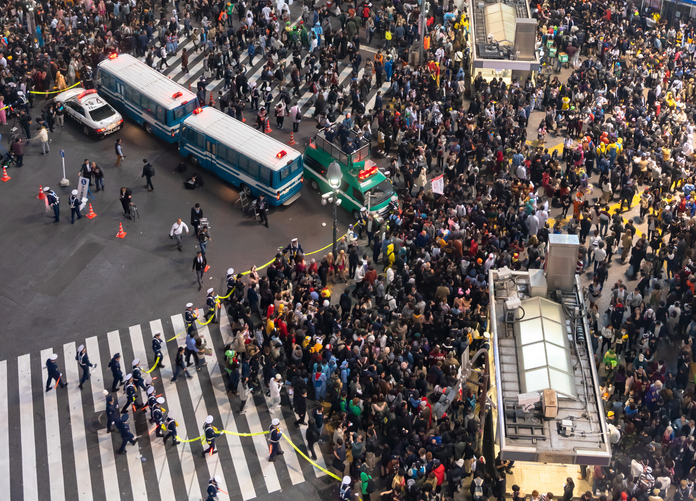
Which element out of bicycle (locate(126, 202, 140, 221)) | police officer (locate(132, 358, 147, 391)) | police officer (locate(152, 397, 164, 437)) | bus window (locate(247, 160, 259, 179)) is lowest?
Answer: police officer (locate(152, 397, 164, 437))

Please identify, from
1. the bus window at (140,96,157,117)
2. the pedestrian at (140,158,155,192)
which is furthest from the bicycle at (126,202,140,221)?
the bus window at (140,96,157,117)

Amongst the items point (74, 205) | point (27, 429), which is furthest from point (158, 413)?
point (74, 205)

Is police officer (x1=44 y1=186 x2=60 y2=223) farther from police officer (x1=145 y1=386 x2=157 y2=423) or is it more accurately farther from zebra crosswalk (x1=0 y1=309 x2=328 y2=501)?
police officer (x1=145 y1=386 x2=157 y2=423)

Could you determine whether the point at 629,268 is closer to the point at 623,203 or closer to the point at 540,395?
the point at 623,203

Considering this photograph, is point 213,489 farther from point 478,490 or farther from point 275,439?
point 478,490

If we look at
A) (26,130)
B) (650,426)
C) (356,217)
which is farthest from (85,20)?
(650,426)
